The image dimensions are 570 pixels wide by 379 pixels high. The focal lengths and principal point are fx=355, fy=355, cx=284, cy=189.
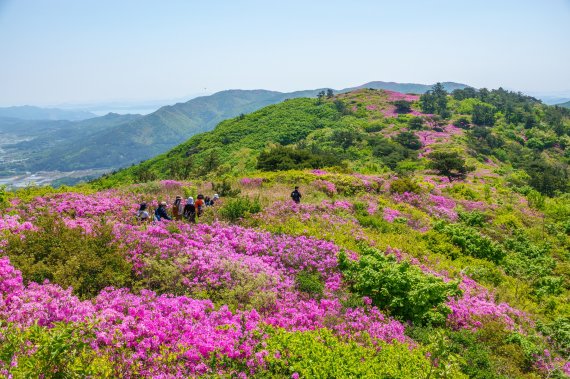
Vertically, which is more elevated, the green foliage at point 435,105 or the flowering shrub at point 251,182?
the green foliage at point 435,105

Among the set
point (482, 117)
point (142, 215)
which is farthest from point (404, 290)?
point (482, 117)

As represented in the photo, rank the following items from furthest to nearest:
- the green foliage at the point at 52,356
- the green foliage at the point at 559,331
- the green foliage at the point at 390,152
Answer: the green foliage at the point at 390,152 → the green foliage at the point at 559,331 → the green foliage at the point at 52,356

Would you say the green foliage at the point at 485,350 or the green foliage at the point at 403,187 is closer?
the green foliage at the point at 485,350

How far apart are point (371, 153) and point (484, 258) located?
35.1 metres

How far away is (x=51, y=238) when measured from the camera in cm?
961

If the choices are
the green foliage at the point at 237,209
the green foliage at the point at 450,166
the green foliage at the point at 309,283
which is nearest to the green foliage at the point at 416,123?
the green foliage at the point at 450,166

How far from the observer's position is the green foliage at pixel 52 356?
4.80m

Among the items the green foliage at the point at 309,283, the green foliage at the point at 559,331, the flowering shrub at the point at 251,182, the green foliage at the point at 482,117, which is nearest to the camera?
the green foliage at the point at 559,331

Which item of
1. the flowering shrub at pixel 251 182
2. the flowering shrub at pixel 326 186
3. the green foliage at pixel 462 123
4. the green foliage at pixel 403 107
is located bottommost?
the flowering shrub at pixel 326 186

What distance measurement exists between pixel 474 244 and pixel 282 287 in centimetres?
1026

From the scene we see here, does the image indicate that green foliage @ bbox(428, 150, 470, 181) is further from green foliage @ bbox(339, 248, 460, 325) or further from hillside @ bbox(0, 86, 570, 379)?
green foliage @ bbox(339, 248, 460, 325)

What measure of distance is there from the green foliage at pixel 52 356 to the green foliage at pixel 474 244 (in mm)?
14630

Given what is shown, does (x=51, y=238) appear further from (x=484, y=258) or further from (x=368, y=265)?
(x=484, y=258)

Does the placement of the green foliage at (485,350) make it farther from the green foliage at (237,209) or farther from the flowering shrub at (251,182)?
the flowering shrub at (251,182)
